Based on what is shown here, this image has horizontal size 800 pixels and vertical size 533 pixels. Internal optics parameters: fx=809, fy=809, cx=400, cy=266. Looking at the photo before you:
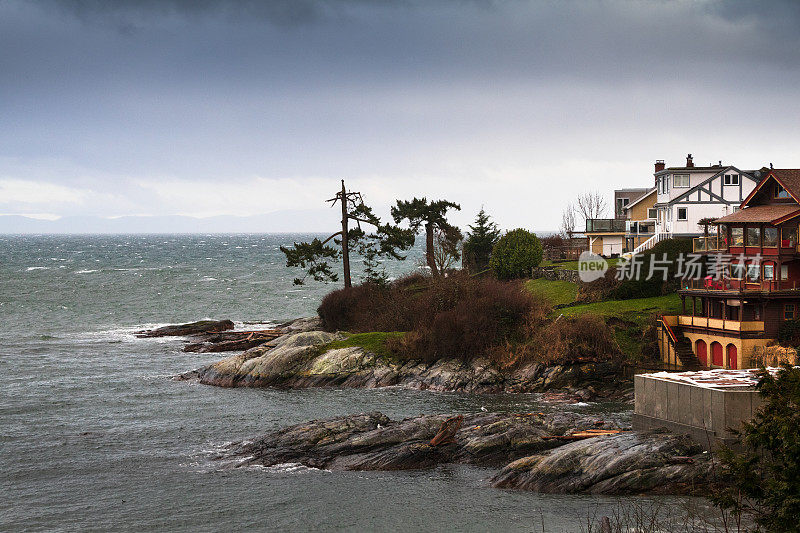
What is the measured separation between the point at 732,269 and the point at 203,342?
3786 centimetres

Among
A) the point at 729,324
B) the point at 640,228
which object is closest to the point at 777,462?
the point at 729,324

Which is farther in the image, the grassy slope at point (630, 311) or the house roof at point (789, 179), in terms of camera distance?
the house roof at point (789, 179)

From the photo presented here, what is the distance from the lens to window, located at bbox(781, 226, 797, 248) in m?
43.7

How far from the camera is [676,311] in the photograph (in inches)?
1870

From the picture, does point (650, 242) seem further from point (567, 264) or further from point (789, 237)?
point (789, 237)

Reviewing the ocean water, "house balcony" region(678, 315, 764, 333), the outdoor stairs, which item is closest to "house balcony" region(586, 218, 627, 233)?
the outdoor stairs

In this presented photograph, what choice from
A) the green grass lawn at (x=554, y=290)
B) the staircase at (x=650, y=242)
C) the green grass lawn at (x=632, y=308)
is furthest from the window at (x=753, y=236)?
the staircase at (x=650, y=242)

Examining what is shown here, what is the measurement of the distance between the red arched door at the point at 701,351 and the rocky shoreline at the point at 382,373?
5101 millimetres

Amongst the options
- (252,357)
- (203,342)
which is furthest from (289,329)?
(252,357)

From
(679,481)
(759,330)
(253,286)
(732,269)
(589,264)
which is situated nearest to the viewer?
(679,481)

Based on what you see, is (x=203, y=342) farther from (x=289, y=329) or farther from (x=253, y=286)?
(x=253, y=286)

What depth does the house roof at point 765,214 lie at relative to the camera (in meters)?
43.3

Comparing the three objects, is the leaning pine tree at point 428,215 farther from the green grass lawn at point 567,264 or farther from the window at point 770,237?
the window at point 770,237

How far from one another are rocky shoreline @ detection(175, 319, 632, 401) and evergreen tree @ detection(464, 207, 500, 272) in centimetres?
3003
